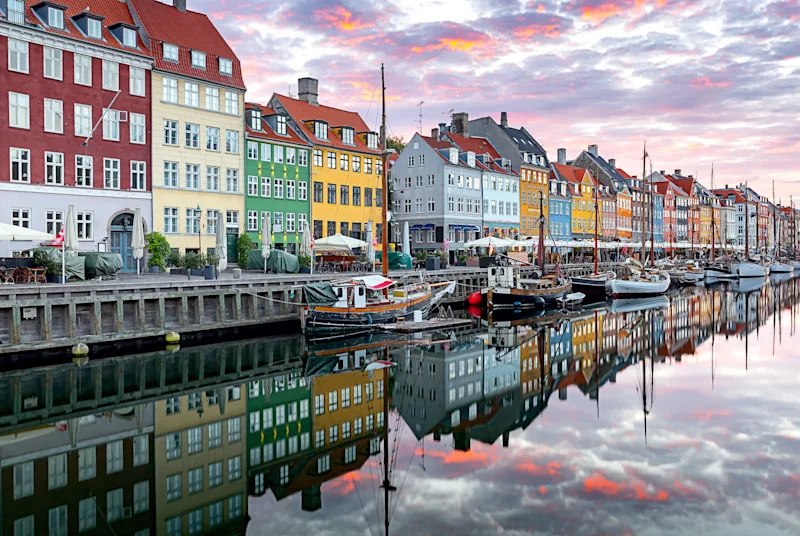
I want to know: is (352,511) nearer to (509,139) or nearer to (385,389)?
(385,389)

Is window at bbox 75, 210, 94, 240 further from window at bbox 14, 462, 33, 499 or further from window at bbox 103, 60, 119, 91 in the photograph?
window at bbox 14, 462, 33, 499

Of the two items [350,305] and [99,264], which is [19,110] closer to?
[99,264]

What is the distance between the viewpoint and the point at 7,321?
24.7 m

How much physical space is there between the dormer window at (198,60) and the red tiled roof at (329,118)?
1016 cm

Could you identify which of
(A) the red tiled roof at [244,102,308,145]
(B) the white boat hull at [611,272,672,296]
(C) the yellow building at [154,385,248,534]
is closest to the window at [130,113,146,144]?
(A) the red tiled roof at [244,102,308,145]

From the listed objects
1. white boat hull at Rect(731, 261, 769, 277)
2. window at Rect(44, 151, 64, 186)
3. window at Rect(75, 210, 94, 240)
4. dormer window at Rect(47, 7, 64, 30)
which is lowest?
white boat hull at Rect(731, 261, 769, 277)

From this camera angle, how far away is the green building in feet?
160

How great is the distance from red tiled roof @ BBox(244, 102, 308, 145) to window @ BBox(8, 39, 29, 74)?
49.5ft

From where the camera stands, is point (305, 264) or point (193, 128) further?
point (193, 128)

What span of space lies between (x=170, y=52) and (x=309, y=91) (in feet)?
56.9

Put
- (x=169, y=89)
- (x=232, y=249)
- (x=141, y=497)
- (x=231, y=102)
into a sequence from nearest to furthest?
(x=141, y=497), (x=169, y=89), (x=231, y=102), (x=232, y=249)

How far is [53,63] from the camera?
Answer: 36562mm

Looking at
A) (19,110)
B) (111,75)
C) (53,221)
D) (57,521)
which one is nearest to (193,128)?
(111,75)

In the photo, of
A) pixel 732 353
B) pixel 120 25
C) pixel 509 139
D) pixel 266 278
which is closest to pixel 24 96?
pixel 120 25
